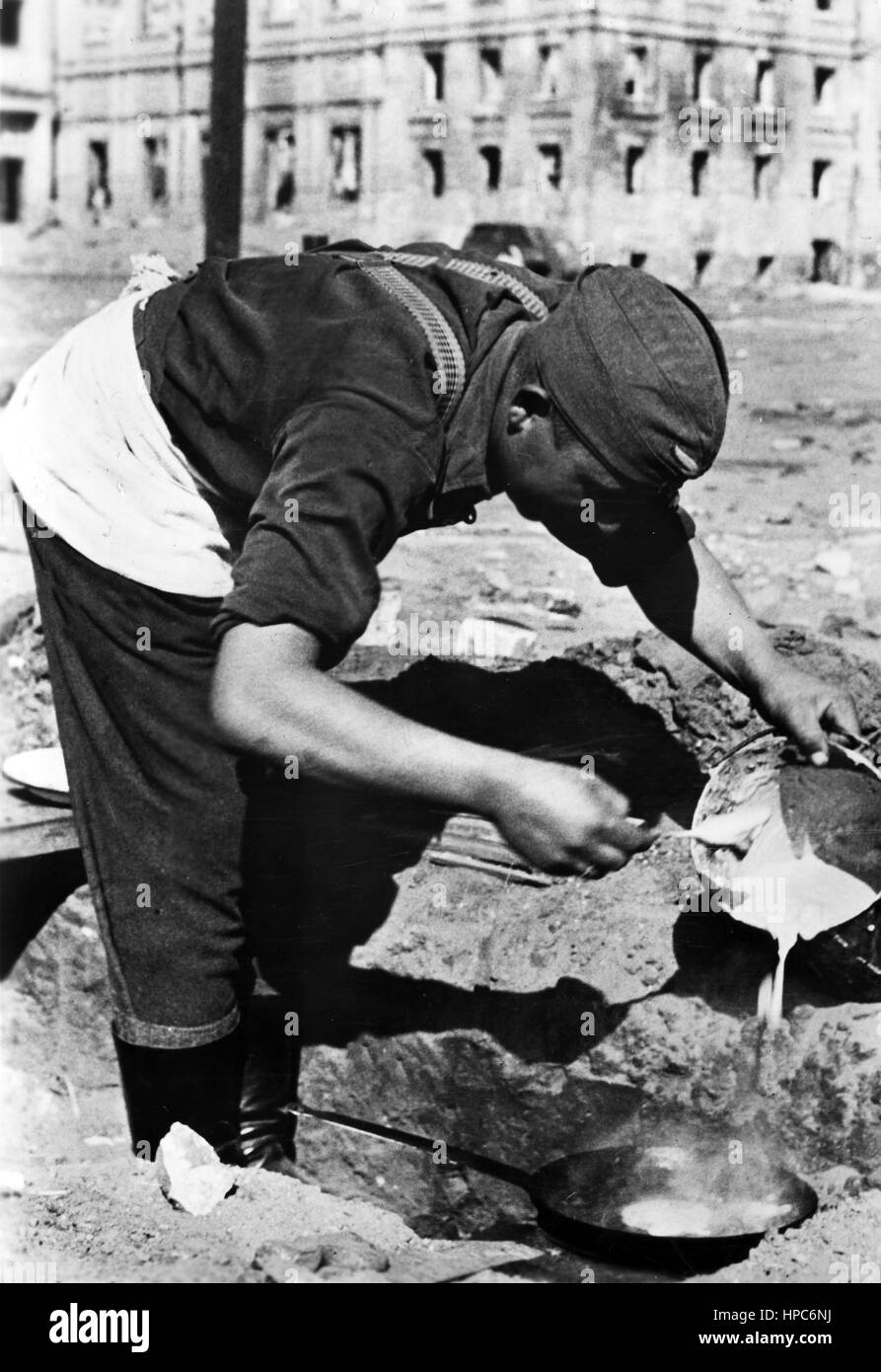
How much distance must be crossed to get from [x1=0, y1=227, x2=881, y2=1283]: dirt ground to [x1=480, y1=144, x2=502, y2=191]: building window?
6.15 feet

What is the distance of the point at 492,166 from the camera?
19.6ft

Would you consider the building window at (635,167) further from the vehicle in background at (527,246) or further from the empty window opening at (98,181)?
the empty window opening at (98,181)

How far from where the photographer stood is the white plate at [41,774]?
3.63 metres

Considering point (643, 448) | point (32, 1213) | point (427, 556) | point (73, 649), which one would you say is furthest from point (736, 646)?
point (427, 556)

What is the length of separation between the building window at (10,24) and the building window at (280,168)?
1.16m

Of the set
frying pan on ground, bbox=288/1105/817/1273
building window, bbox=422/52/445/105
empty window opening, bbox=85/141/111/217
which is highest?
building window, bbox=422/52/445/105

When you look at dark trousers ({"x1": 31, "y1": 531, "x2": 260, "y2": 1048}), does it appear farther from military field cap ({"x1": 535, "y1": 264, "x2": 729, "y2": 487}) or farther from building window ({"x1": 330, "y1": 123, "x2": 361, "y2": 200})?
building window ({"x1": 330, "y1": 123, "x2": 361, "y2": 200})

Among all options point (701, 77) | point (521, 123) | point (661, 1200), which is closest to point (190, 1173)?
point (661, 1200)

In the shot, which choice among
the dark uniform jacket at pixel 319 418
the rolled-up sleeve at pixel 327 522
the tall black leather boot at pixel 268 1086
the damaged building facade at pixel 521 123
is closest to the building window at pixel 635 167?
the damaged building facade at pixel 521 123

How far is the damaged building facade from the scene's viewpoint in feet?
16.6

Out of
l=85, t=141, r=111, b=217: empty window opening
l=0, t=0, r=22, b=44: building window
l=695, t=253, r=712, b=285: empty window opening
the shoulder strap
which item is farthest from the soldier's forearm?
l=85, t=141, r=111, b=217: empty window opening

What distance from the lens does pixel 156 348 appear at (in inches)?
109

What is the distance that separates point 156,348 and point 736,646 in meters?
1.13

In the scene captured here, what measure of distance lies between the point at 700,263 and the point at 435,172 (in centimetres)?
97
